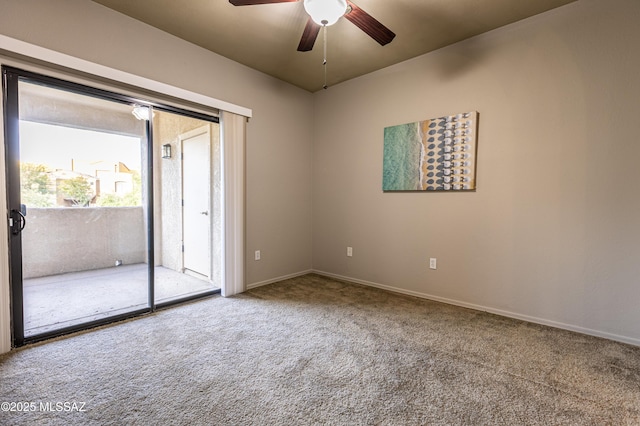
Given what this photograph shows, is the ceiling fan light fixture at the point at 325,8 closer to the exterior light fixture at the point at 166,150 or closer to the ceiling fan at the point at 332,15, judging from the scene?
the ceiling fan at the point at 332,15

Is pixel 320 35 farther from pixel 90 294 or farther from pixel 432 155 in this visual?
pixel 90 294

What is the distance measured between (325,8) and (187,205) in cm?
341

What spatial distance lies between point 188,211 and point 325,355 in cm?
315

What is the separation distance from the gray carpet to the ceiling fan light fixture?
7.73 ft

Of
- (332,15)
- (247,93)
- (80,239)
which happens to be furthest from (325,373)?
(247,93)

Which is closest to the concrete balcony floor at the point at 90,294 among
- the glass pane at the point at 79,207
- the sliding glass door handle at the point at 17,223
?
the glass pane at the point at 79,207

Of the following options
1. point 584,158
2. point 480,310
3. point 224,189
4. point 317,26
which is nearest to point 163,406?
point 224,189

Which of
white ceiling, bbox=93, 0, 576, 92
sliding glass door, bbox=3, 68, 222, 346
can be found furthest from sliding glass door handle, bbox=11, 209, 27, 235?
white ceiling, bbox=93, 0, 576, 92

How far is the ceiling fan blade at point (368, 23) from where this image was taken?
190cm

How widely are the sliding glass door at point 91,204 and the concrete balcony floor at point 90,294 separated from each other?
0.04 ft

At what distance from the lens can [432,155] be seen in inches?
123

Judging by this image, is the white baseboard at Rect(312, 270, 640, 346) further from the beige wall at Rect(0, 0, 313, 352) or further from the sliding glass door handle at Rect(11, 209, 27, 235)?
the sliding glass door handle at Rect(11, 209, 27, 235)

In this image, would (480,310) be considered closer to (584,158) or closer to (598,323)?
(598,323)

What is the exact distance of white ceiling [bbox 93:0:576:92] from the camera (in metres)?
2.36
